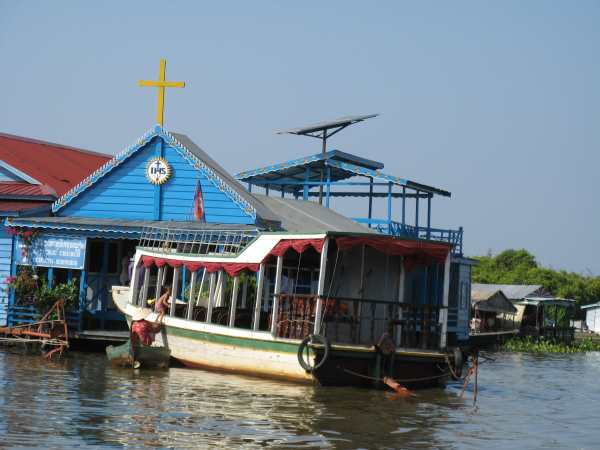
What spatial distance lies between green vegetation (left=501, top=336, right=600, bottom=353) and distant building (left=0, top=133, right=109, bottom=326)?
A: 59.5 feet

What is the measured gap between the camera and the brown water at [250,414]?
13172 mm

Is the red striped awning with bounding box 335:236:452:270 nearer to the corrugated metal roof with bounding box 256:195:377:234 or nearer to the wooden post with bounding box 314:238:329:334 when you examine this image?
the wooden post with bounding box 314:238:329:334

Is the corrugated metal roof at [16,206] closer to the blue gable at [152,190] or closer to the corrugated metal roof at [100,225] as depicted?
the corrugated metal roof at [100,225]

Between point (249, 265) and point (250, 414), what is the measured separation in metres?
5.05

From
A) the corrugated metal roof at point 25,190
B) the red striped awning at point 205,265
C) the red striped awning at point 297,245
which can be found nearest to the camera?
the red striped awning at point 297,245

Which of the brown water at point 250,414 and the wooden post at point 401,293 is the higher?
the wooden post at point 401,293

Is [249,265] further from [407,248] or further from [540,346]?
[540,346]

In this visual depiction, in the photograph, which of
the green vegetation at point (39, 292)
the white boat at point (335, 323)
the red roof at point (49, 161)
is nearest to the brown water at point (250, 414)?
the white boat at point (335, 323)

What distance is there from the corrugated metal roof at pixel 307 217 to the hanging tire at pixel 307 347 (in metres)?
8.78

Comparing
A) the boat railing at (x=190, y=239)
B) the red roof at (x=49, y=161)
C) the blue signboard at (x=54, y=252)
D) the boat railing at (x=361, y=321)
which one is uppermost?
the red roof at (x=49, y=161)

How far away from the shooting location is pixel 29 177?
92.7 ft

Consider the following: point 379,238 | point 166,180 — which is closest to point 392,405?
point 379,238

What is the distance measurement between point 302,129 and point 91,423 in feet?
74.0

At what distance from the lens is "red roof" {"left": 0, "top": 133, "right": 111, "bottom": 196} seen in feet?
94.7
